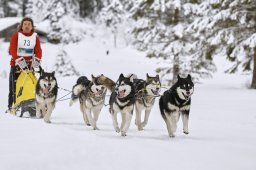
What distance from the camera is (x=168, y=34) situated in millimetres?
20203

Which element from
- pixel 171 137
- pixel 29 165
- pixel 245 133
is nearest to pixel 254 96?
pixel 245 133

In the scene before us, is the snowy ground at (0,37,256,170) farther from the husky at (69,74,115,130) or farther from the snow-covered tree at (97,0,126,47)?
the snow-covered tree at (97,0,126,47)

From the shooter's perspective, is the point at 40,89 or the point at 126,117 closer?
the point at 126,117

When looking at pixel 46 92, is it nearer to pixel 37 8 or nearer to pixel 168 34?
pixel 168 34

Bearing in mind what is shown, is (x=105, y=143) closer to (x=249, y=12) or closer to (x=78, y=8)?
(x=249, y=12)

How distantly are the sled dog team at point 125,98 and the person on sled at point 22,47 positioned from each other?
0.93 m

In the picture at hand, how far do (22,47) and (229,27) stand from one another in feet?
34.0

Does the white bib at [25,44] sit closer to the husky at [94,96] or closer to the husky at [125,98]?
the husky at [94,96]

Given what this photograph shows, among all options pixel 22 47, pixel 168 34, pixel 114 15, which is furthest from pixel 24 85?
pixel 114 15

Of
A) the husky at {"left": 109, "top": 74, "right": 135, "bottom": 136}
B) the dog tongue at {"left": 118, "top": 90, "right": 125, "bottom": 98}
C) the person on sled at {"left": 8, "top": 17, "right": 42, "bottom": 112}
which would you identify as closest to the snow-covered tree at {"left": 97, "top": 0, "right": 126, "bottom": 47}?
the person on sled at {"left": 8, "top": 17, "right": 42, "bottom": 112}

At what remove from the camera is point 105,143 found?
5.94 m

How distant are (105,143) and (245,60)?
1326cm

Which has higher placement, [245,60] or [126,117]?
[245,60]

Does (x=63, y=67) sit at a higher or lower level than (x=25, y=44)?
lower
